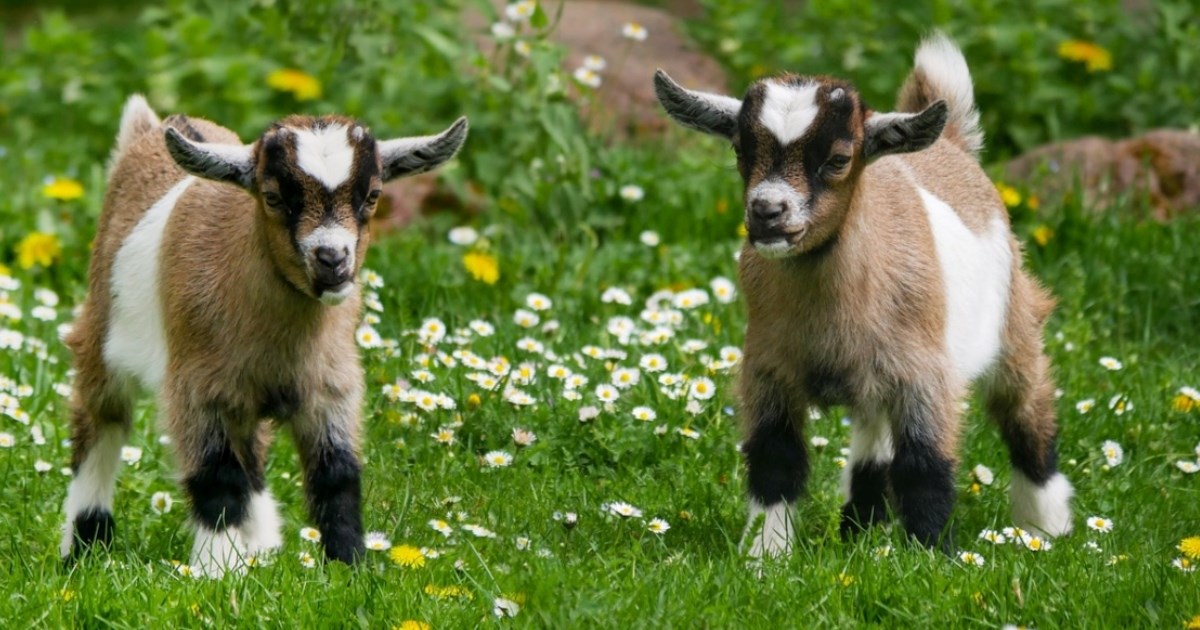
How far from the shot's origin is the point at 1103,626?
13.4 ft

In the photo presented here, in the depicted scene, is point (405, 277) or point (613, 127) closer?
point (405, 277)

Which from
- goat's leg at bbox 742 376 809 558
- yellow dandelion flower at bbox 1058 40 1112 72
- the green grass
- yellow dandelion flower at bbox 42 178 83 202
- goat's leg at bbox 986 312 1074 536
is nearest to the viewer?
the green grass

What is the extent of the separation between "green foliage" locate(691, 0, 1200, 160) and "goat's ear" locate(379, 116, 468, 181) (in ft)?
15.5

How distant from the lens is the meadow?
431 centimetres

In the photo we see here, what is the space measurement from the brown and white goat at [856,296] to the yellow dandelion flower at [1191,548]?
0.64 meters

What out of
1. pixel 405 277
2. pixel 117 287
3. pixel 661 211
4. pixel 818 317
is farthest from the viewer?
pixel 661 211

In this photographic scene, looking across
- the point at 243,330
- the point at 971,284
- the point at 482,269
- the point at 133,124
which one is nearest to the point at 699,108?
the point at 971,284

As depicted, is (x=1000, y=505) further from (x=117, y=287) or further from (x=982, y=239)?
(x=117, y=287)

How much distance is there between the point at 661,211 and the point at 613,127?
3.82ft

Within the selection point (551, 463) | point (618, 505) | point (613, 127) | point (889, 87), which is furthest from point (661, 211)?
point (618, 505)

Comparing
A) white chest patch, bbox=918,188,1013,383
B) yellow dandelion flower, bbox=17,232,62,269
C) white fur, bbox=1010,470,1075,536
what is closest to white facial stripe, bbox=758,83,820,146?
white chest patch, bbox=918,188,1013,383

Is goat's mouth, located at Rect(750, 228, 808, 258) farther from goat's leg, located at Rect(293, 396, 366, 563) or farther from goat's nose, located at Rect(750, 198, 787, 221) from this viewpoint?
goat's leg, located at Rect(293, 396, 366, 563)

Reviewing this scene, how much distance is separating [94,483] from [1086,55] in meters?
6.05

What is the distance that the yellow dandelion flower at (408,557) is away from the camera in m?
4.59
